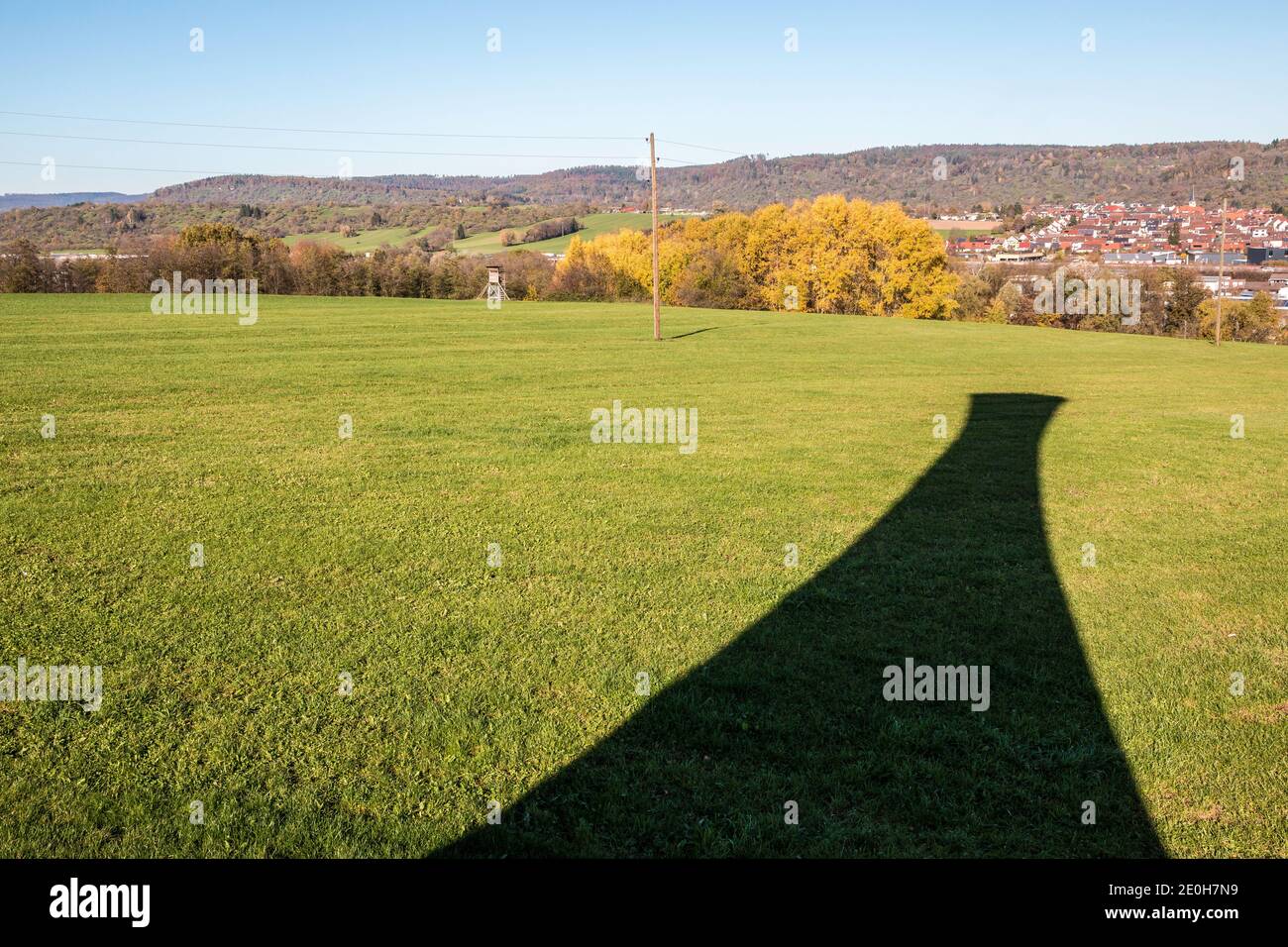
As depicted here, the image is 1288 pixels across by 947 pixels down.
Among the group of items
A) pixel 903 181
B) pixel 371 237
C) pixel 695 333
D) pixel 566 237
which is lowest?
pixel 695 333

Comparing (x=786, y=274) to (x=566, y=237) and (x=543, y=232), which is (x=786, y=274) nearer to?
(x=566, y=237)

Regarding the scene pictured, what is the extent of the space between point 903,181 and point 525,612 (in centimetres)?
10717

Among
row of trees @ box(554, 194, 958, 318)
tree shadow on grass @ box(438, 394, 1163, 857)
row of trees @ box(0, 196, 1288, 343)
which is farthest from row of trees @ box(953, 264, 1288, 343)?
tree shadow on grass @ box(438, 394, 1163, 857)

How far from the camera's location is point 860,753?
16.5 ft

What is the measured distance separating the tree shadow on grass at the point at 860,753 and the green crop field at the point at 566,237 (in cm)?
7095

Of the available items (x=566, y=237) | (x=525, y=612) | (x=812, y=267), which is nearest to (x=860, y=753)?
(x=525, y=612)

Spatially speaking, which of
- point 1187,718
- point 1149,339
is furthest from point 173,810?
point 1149,339

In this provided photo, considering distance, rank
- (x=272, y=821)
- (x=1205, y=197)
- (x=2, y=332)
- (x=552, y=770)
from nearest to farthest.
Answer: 1. (x=272, y=821)
2. (x=552, y=770)
3. (x=2, y=332)
4. (x=1205, y=197)

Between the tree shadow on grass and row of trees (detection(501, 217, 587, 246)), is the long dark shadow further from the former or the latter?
row of trees (detection(501, 217, 587, 246))

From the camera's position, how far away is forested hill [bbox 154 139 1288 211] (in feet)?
273

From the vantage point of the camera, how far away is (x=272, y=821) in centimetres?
434

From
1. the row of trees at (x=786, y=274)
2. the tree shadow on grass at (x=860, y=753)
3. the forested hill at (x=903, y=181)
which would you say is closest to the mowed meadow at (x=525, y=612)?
the tree shadow on grass at (x=860, y=753)
